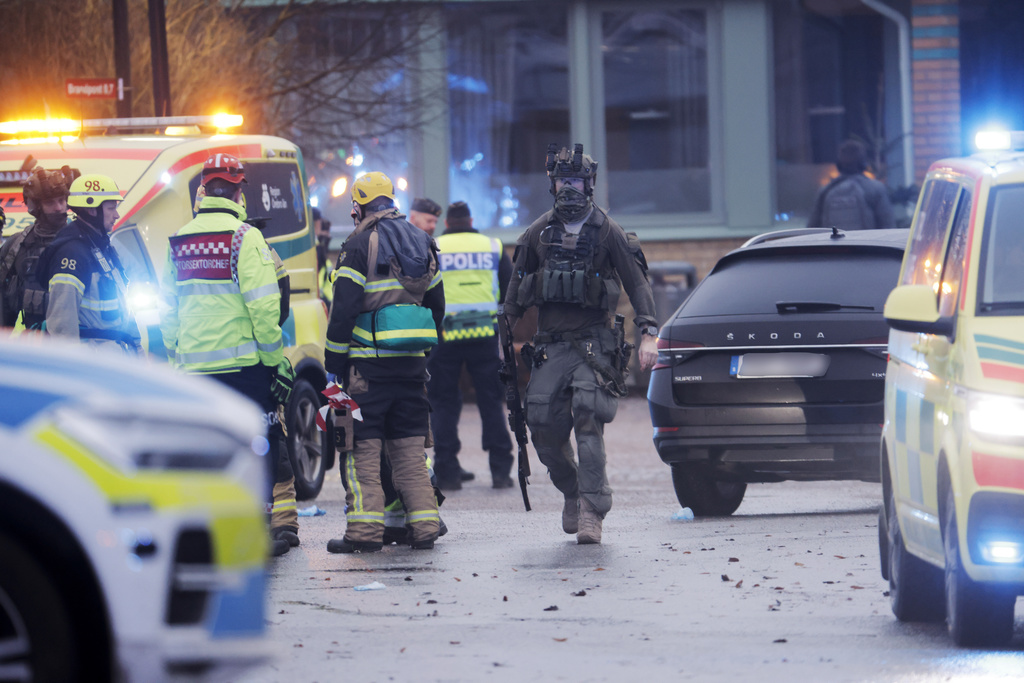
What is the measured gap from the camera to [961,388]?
5.69 m

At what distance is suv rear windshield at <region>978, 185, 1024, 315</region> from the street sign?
8.99 metres

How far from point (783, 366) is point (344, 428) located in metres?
2.31

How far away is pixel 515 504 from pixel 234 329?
2.98 metres

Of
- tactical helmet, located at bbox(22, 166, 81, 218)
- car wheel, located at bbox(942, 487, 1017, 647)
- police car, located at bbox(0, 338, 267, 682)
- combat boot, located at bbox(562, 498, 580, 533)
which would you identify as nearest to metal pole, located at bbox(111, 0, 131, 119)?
tactical helmet, located at bbox(22, 166, 81, 218)

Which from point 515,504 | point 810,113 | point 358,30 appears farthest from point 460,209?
point 810,113

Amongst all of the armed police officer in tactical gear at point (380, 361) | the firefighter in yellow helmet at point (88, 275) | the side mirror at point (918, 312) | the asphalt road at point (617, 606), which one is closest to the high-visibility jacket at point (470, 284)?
the asphalt road at point (617, 606)

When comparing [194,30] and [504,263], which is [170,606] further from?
[194,30]

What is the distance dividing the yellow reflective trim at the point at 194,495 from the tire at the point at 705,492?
5851mm

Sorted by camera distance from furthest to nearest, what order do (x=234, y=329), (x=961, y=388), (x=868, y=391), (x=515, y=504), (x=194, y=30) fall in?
1. (x=194, y=30)
2. (x=515, y=504)
3. (x=868, y=391)
4. (x=234, y=329)
5. (x=961, y=388)

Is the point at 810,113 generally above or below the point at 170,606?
above

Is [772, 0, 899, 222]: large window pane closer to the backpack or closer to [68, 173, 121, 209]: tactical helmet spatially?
the backpack

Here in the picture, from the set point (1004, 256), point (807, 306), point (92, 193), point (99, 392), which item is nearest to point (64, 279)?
point (92, 193)

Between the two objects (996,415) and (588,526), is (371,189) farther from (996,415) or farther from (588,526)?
(996,415)

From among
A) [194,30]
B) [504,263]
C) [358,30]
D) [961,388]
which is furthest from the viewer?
[358,30]
